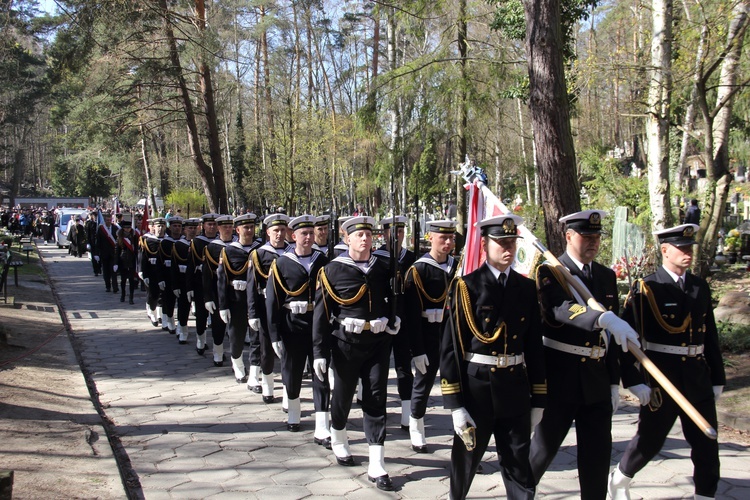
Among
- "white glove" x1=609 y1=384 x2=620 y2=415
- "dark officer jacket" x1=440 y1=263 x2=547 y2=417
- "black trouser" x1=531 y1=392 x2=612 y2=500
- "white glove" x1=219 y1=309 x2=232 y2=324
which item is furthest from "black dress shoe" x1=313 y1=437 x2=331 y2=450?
"white glove" x1=219 y1=309 x2=232 y2=324

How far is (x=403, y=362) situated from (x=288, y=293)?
1.31 metres

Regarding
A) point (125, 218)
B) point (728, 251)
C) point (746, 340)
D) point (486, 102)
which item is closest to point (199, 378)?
point (746, 340)

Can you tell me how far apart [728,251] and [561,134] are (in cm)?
1405

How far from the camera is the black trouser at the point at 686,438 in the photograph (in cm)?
446

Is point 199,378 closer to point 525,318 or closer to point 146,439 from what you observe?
point 146,439

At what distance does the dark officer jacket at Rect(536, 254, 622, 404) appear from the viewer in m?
4.32

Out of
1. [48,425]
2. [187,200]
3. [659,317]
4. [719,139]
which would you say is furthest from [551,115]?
[187,200]

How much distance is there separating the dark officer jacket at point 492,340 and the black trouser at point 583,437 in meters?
0.30

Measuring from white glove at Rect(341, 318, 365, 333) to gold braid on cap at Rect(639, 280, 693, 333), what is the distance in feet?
7.07

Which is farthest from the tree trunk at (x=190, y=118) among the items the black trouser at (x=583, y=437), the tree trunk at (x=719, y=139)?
the black trouser at (x=583, y=437)

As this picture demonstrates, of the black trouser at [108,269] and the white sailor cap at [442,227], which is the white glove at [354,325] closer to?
the white sailor cap at [442,227]

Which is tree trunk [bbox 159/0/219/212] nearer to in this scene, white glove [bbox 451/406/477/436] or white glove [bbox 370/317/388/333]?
white glove [bbox 370/317/388/333]

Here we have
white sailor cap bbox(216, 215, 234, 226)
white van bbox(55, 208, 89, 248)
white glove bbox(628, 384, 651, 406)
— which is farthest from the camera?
white van bbox(55, 208, 89, 248)

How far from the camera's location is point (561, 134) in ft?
26.0
